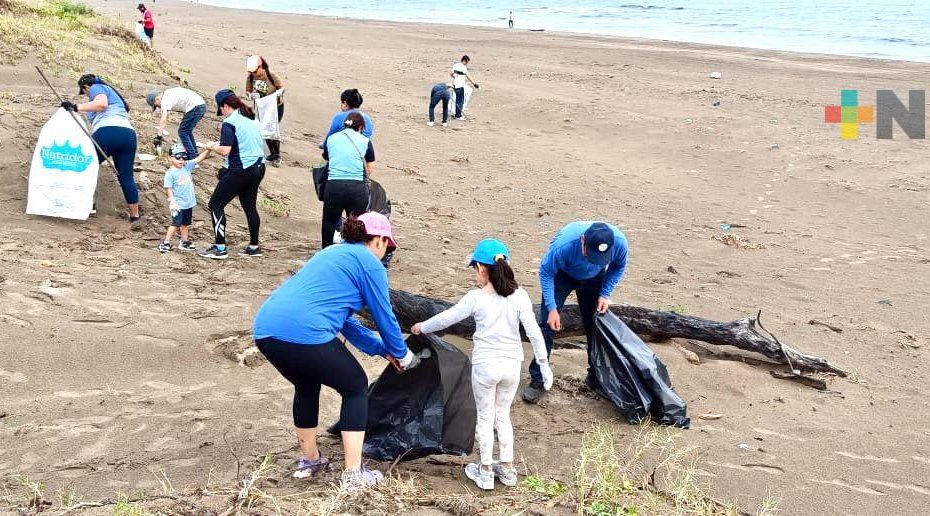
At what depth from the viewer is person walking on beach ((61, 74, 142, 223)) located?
720cm

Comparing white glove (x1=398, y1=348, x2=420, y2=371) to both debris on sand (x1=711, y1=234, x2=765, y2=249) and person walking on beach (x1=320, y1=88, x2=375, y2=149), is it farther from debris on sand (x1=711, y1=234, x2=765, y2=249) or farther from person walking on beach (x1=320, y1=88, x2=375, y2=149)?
debris on sand (x1=711, y1=234, x2=765, y2=249)

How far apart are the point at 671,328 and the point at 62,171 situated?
5.61 m

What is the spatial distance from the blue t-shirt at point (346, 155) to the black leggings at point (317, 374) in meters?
3.49

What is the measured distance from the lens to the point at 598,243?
4668 millimetres

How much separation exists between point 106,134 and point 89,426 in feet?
12.8

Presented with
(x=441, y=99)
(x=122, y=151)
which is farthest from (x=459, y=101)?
(x=122, y=151)

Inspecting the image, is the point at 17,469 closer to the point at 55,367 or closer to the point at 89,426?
the point at 89,426

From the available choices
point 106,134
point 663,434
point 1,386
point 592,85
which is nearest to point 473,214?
point 106,134

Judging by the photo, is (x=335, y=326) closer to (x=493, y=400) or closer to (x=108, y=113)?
(x=493, y=400)

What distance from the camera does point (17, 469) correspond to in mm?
3844

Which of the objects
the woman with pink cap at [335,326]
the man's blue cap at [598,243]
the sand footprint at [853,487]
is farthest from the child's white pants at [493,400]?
the sand footprint at [853,487]

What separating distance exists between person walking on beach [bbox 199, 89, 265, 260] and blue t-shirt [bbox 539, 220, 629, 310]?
3.20 metres

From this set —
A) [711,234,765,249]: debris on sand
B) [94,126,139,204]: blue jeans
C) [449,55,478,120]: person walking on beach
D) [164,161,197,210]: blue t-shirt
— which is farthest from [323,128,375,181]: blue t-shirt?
[449,55,478,120]: person walking on beach

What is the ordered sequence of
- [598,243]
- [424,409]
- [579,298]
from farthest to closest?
[579,298] < [598,243] < [424,409]
